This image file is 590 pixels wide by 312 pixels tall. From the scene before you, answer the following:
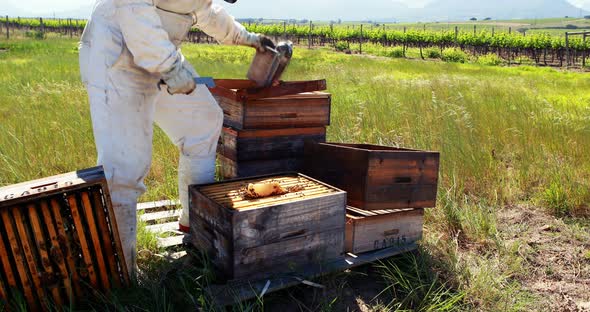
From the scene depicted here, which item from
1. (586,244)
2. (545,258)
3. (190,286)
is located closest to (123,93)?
(190,286)

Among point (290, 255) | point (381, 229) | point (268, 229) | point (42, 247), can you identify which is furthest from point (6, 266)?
point (381, 229)

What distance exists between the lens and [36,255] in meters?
2.48

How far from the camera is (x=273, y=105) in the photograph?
3.65m

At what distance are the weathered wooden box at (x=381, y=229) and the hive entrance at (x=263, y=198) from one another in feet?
1.14

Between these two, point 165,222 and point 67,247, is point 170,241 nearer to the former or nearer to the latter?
point 165,222

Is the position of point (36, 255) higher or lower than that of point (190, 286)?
higher

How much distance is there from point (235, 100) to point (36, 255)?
1653 millimetres

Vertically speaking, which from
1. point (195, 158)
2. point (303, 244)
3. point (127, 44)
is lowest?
point (303, 244)

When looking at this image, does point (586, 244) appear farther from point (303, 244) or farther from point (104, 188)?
point (104, 188)

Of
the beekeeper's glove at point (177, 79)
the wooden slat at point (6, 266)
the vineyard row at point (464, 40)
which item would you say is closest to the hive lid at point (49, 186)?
the wooden slat at point (6, 266)

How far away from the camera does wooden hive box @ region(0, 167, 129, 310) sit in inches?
93.5

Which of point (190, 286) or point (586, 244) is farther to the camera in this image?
point (586, 244)

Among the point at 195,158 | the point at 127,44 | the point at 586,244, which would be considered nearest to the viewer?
the point at 127,44

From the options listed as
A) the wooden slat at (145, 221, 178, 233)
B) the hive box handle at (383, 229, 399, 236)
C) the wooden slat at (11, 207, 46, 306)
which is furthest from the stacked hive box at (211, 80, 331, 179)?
the wooden slat at (11, 207, 46, 306)
